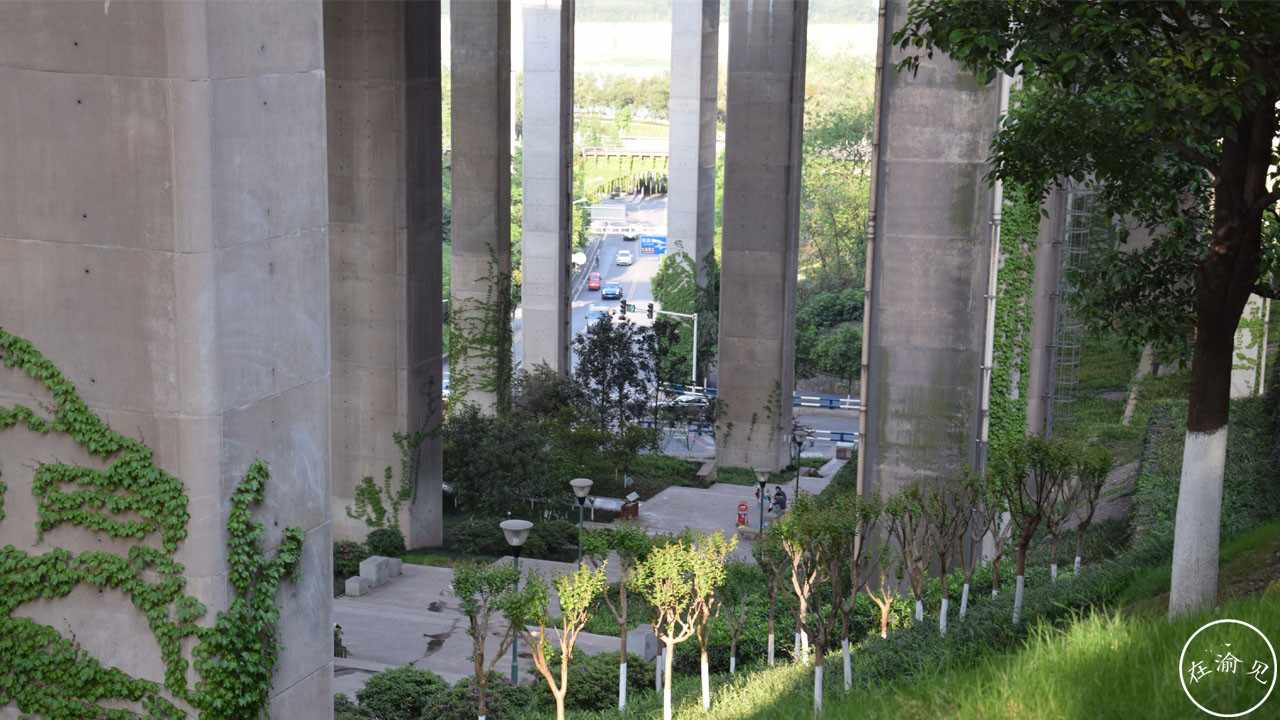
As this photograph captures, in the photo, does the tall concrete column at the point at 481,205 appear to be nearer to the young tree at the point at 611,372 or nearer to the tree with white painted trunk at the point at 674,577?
the young tree at the point at 611,372

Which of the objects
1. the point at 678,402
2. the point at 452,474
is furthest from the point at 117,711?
the point at 678,402

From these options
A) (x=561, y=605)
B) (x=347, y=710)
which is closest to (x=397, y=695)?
(x=347, y=710)

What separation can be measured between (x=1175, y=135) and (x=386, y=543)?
65.3ft

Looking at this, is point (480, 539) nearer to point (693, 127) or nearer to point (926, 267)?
point (926, 267)

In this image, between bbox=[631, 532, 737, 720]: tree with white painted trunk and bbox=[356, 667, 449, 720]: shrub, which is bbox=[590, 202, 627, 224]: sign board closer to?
bbox=[356, 667, 449, 720]: shrub

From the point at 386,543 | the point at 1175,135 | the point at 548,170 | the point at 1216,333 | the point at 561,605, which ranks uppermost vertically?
the point at 1175,135

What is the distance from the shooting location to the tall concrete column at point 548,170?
39.8m

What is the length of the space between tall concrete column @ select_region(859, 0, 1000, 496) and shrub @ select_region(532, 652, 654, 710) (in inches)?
199

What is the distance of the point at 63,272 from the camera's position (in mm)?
11320

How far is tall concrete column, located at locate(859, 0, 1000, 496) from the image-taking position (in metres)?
19.2

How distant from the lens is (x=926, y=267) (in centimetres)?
1959

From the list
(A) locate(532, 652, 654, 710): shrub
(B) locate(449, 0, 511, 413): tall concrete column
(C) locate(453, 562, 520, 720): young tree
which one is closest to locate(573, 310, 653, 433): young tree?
(B) locate(449, 0, 511, 413): tall concrete column

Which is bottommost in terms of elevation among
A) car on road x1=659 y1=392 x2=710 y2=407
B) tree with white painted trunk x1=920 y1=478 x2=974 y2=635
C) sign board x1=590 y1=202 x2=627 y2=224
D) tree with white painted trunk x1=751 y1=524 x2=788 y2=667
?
car on road x1=659 y1=392 x2=710 y2=407

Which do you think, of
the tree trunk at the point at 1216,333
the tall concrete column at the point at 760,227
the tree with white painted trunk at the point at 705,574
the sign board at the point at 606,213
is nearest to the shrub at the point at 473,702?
the tree with white painted trunk at the point at 705,574
